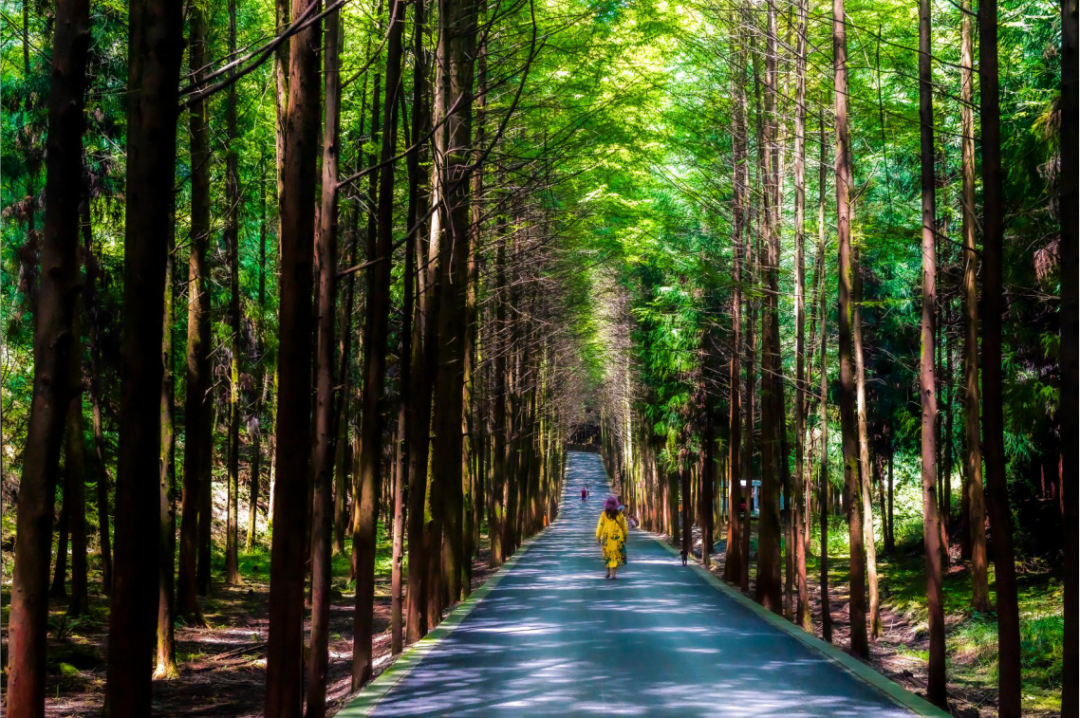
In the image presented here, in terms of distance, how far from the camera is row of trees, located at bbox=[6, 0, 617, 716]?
6.08m

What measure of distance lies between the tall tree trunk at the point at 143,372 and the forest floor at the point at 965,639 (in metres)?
9.66

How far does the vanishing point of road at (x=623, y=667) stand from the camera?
11305 millimetres

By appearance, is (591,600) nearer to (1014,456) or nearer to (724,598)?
(724,598)

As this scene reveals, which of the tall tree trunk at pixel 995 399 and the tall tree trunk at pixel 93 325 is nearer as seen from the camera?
the tall tree trunk at pixel 995 399

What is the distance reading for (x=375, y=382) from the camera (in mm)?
14844

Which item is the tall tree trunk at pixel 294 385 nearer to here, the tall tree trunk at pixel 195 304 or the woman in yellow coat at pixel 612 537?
the tall tree trunk at pixel 195 304

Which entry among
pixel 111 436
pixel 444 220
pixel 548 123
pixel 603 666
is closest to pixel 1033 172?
pixel 548 123

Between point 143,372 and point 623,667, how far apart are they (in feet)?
30.8

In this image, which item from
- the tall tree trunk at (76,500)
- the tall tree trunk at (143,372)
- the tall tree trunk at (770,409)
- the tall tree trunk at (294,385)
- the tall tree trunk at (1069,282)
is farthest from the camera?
the tall tree trunk at (770,409)

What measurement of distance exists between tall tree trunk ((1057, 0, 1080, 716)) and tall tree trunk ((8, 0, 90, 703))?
6.86 meters

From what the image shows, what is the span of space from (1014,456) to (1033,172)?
6382mm

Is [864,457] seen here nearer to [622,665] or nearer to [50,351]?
[622,665]

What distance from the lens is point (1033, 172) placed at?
755 inches

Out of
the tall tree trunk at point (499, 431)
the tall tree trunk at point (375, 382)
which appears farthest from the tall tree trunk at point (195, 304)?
the tall tree trunk at point (499, 431)
